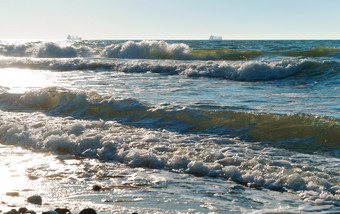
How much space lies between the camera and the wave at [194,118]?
19.2ft

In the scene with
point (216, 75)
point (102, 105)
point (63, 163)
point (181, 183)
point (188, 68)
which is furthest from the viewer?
point (188, 68)

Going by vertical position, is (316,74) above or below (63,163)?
above

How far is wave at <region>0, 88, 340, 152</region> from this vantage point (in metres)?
5.85

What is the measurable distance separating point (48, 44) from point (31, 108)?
964 inches

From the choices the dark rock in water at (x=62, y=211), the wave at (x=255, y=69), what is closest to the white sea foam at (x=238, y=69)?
the wave at (x=255, y=69)

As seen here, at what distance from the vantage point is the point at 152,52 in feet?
85.7

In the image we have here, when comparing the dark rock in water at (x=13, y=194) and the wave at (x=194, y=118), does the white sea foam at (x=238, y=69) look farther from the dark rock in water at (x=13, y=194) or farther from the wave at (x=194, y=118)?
the dark rock in water at (x=13, y=194)

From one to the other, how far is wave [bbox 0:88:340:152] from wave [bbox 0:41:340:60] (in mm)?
14715

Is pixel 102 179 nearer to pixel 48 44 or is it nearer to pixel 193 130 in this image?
pixel 193 130

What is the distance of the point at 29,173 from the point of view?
4.62m

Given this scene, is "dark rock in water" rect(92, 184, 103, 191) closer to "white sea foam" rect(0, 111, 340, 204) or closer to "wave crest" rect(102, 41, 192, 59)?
"white sea foam" rect(0, 111, 340, 204)

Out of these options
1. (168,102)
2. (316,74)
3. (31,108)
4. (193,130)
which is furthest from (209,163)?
(316,74)

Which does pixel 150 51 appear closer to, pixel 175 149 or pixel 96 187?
pixel 175 149

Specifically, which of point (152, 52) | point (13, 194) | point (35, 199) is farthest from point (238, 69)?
point (152, 52)
